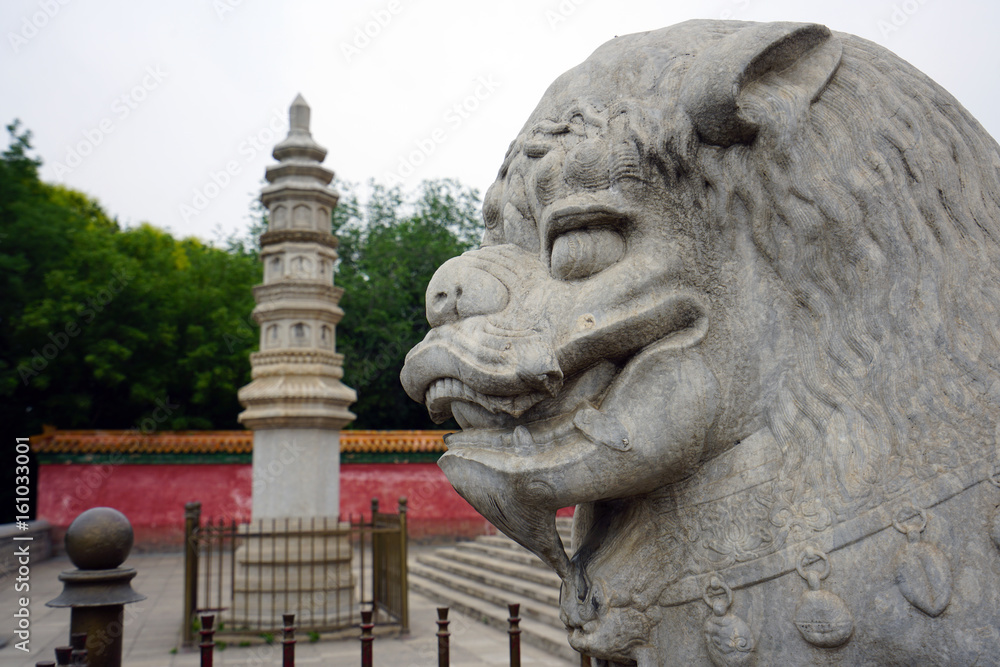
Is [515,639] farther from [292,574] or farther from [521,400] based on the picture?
[292,574]

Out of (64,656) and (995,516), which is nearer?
(995,516)

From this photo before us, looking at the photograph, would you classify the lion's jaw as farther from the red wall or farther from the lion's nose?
the red wall

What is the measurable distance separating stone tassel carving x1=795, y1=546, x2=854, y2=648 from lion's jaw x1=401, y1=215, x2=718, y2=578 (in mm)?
282

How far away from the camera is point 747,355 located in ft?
5.06

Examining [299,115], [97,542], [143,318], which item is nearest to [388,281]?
[143,318]

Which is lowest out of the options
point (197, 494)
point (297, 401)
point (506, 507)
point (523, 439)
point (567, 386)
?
point (197, 494)

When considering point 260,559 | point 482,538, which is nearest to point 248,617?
point 260,559

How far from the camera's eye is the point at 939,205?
150 cm

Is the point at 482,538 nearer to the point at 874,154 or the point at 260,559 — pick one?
the point at 260,559

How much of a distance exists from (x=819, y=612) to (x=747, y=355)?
501 millimetres

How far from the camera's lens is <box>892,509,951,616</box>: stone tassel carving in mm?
1318

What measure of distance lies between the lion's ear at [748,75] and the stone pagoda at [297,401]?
5.74 m

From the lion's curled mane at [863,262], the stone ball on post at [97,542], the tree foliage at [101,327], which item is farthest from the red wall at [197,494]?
the lion's curled mane at [863,262]

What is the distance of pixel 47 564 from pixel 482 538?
21.9ft
